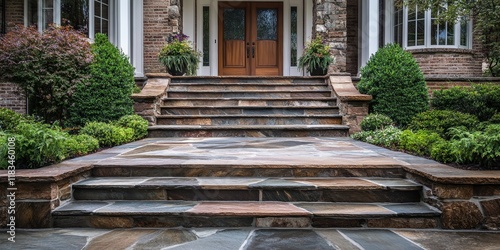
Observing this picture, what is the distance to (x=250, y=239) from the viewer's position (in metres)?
2.61

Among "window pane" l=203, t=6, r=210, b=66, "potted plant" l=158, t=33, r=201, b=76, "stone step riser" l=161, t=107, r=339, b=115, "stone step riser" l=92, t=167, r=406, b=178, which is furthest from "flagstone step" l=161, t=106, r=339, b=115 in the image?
"window pane" l=203, t=6, r=210, b=66

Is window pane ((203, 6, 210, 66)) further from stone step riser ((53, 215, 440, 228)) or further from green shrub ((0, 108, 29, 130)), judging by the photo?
stone step riser ((53, 215, 440, 228))

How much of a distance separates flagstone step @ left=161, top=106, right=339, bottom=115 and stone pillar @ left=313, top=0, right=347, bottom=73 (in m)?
3.28

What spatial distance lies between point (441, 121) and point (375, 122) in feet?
3.04

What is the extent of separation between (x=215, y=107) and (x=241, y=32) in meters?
4.84

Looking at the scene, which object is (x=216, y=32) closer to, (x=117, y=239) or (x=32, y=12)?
(x=32, y=12)

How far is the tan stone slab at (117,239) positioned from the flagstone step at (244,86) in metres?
5.29

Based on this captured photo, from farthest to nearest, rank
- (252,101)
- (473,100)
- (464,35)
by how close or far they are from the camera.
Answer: (464,35), (252,101), (473,100)

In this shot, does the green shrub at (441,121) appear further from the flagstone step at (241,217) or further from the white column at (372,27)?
the white column at (372,27)

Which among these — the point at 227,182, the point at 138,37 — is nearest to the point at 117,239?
the point at 227,182

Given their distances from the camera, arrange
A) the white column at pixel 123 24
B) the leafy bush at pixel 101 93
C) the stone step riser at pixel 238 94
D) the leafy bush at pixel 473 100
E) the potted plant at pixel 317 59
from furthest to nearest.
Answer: the potted plant at pixel 317 59
the white column at pixel 123 24
the stone step riser at pixel 238 94
the leafy bush at pixel 473 100
the leafy bush at pixel 101 93

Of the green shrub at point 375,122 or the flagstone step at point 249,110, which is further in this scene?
the flagstone step at point 249,110

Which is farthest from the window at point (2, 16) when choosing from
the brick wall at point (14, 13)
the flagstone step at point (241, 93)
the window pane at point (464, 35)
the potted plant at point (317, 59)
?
the window pane at point (464, 35)

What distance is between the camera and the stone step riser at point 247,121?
6910 mm
